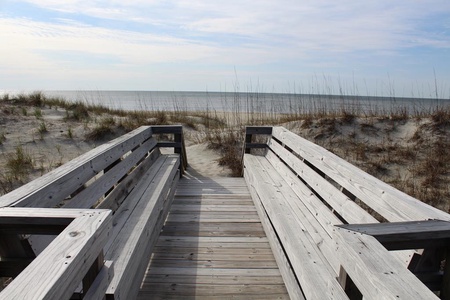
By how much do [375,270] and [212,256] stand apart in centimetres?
188

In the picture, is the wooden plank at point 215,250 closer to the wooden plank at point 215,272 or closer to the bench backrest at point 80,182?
the wooden plank at point 215,272

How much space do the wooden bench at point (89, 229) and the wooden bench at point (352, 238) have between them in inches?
39.4

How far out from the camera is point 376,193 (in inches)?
75.5

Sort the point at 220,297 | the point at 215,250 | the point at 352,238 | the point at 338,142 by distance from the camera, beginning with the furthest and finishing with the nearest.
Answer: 1. the point at 338,142
2. the point at 215,250
3. the point at 220,297
4. the point at 352,238

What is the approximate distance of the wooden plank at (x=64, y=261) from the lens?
97 centimetres

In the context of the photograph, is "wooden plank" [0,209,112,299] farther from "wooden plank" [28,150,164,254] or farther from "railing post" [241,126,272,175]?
"railing post" [241,126,272,175]

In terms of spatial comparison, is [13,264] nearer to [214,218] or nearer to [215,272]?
[215,272]

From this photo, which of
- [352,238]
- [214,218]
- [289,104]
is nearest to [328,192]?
[352,238]

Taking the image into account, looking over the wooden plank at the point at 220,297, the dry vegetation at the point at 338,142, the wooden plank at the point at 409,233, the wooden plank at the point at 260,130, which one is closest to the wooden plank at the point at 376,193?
the wooden plank at the point at 409,233

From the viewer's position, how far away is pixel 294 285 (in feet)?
7.11

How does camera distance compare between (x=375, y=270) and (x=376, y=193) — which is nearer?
(x=375, y=270)

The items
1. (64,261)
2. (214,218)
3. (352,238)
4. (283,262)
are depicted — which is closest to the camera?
(64,261)

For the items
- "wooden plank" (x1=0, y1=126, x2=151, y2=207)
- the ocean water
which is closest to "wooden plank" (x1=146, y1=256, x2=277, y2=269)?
"wooden plank" (x1=0, y1=126, x2=151, y2=207)

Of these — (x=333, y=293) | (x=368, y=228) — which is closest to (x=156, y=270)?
(x=333, y=293)
